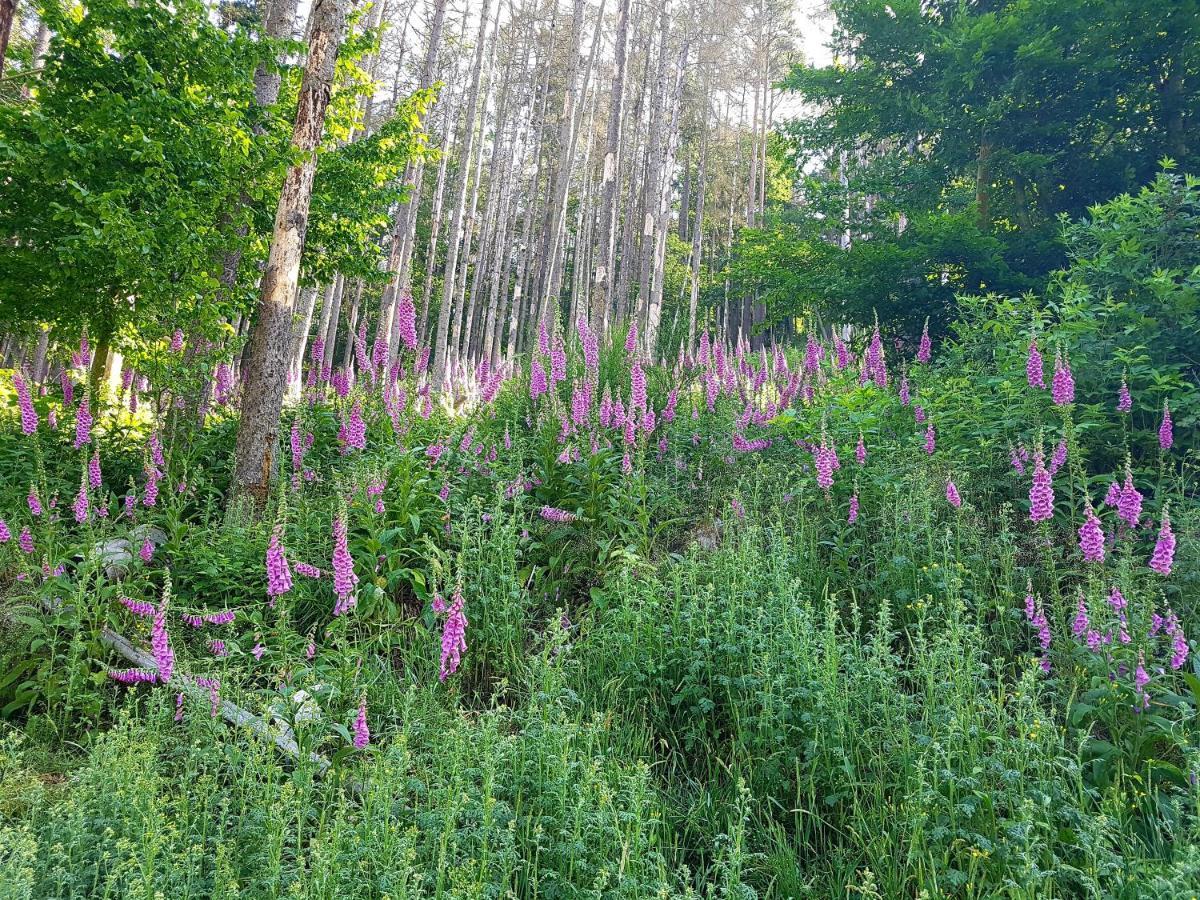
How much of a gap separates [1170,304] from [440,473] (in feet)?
19.0

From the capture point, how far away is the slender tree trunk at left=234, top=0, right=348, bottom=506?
588 cm

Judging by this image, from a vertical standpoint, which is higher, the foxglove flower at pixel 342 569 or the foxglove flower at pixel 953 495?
the foxglove flower at pixel 953 495

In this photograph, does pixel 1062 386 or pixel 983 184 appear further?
pixel 983 184

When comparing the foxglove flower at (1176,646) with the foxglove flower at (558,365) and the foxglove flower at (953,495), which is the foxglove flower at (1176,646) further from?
the foxglove flower at (558,365)

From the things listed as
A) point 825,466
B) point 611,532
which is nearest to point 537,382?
point 611,532

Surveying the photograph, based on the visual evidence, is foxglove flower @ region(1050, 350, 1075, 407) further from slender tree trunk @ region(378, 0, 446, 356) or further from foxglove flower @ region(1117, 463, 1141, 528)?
slender tree trunk @ region(378, 0, 446, 356)

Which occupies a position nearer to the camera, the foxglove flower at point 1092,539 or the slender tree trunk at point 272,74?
the foxglove flower at point 1092,539

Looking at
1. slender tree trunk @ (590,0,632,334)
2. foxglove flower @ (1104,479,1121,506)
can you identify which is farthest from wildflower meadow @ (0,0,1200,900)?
slender tree trunk @ (590,0,632,334)

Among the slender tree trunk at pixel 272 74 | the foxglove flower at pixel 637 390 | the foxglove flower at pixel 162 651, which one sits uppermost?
the slender tree trunk at pixel 272 74

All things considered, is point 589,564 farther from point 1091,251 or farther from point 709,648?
point 1091,251

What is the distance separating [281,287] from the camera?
236 inches

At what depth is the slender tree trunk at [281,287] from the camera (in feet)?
19.3

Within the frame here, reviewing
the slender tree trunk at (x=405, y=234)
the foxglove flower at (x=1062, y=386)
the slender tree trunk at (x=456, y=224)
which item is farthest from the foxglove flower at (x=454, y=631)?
the slender tree trunk at (x=456, y=224)

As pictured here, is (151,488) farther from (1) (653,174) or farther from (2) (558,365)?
(1) (653,174)
